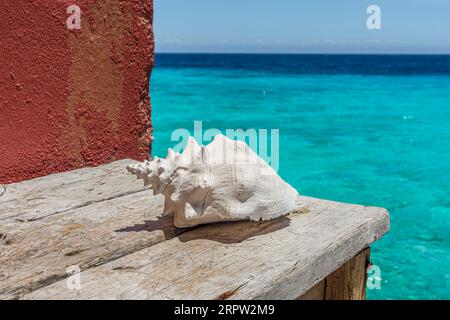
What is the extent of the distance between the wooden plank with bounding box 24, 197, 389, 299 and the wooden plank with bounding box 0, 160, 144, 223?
48 centimetres

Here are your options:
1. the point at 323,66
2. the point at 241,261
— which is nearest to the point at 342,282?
the point at 241,261

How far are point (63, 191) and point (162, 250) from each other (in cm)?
71

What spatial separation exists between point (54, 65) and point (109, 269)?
48.1 inches

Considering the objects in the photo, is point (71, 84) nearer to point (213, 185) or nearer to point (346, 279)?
point (213, 185)

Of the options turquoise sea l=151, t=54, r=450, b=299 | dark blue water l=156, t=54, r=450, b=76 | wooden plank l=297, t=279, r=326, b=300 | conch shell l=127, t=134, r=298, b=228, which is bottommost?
turquoise sea l=151, t=54, r=450, b=299

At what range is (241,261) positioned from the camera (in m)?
1.24

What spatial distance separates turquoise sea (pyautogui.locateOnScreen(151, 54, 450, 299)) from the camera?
533 cm

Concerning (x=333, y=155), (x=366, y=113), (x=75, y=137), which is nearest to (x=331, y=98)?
(x=366, y=113)

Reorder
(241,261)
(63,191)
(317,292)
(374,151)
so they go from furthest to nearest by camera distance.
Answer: (374,151), (63,191), (317,292), (241,261)

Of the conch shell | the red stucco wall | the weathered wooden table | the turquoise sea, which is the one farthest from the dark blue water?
the conch shell

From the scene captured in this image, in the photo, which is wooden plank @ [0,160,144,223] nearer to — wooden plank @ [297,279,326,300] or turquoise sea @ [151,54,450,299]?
wooden plank @ [297,279,326,300]

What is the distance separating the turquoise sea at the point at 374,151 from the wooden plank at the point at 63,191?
3.43 metres

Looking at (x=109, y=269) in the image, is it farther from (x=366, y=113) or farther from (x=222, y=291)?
(x=366, y=113)

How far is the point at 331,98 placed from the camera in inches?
851
